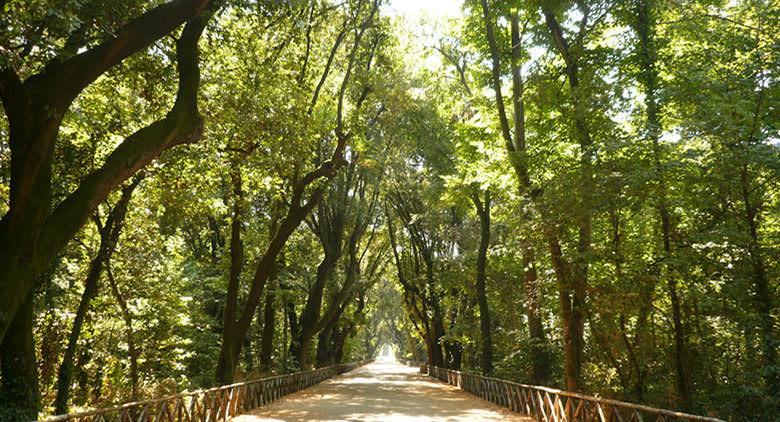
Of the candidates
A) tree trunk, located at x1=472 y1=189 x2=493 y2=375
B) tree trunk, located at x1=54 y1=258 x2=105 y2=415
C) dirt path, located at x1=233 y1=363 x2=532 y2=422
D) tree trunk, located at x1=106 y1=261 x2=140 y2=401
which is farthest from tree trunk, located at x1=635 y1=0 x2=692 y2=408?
tree trunk, located at x1=106 y1=261 x2=140 y2=401

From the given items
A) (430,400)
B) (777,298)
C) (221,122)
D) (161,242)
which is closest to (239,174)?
(221,122)

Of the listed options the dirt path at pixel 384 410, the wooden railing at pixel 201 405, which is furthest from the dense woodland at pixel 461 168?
the dirt path at pixel 384 410

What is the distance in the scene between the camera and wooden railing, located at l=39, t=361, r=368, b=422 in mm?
7605

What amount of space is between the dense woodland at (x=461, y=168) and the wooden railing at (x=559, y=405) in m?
0.90

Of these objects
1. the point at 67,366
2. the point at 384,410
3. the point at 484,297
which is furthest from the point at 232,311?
the point at 484,297

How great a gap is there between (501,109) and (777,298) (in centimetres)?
806

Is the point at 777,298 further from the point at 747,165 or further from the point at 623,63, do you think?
the point at 623,63

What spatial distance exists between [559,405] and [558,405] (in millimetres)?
43

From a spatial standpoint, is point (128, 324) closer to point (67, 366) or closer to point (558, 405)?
point (67, 366)

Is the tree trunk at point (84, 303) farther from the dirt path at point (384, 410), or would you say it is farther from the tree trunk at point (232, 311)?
the dirt path at point (384, 410)

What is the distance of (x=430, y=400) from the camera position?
17.2m

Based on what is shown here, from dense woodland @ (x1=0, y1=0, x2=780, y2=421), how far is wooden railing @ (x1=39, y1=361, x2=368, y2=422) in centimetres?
87

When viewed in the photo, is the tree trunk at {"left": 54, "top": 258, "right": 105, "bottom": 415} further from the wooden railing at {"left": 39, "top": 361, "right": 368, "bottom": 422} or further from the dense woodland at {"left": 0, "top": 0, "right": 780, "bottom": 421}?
the wooden railing at {"left": 39, "top": 361, "right": 368, "bottom": 422}

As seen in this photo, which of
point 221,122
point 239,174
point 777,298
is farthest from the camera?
point 239,174
